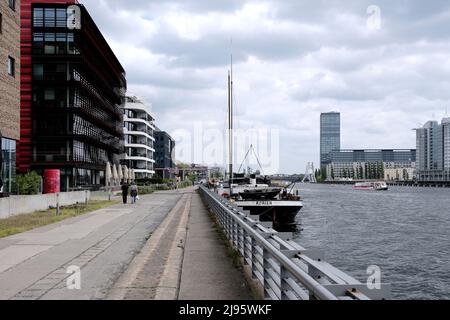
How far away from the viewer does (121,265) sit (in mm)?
10836

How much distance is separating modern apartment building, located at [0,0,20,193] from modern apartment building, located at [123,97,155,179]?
84994mm

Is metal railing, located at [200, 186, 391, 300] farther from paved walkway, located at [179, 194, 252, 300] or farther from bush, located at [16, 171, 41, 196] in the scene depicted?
bush, located at [16, 171, 41, 196]

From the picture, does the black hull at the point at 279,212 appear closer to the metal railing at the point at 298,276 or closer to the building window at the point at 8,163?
the building window at the point at 8,163

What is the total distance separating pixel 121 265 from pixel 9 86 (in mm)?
27002

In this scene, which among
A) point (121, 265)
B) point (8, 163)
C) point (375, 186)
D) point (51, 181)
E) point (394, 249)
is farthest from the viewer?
point (375, 186)

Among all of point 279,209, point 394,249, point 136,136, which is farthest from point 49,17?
point 136,136

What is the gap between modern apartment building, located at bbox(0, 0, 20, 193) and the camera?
107 feet

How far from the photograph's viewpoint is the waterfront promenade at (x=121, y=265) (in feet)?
26.6

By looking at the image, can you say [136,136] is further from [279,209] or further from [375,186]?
[279,209]

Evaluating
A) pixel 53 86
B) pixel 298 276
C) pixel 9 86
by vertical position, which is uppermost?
pixel 53 86

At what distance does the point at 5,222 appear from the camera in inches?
821
